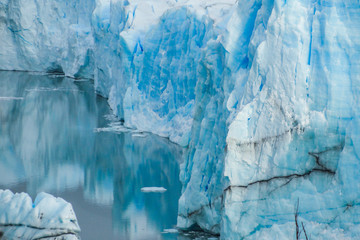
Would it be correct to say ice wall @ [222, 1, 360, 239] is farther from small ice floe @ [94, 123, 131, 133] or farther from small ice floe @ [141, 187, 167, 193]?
small ice floe @ [94, 123, 131, 133]

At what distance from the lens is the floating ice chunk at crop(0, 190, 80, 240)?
585 cm

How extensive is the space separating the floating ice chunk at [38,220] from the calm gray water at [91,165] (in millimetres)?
698

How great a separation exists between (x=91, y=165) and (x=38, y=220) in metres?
4.25

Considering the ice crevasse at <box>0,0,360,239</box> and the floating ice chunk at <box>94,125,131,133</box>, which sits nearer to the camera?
the ice crevasse at <box>0,0,360,239</box>

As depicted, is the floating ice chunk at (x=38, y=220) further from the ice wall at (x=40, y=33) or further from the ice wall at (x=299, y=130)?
the ice wall at (x=40, y=33)

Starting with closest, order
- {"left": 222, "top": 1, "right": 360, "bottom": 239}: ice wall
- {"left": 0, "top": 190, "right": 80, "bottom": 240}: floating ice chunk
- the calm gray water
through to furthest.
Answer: {"left": 222, "top": 1, "right": 360, "bottom": 239}: ice wall
{"left": 0, "top": 190, "right": 80, "bottom": 240}: floating ice chunk
the calm gray water

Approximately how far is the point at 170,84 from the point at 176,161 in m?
2.12

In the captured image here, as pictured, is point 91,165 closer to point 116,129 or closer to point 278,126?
point 116,129

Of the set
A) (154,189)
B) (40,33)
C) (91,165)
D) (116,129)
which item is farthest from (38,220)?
(40,33)

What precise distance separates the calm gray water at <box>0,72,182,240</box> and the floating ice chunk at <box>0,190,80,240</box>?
70 cm

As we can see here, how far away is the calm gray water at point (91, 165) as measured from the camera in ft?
24.3

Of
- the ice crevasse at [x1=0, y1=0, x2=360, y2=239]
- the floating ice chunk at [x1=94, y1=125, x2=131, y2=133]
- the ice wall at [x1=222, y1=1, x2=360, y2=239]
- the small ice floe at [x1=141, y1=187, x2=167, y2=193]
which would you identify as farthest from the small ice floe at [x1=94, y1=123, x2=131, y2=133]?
the ice wall at [x1=222, y1=1, x2=360, y2=239]

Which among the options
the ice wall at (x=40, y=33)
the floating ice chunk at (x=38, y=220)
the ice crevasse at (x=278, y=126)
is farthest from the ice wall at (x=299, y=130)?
the ice wall at (x=40, y=33)

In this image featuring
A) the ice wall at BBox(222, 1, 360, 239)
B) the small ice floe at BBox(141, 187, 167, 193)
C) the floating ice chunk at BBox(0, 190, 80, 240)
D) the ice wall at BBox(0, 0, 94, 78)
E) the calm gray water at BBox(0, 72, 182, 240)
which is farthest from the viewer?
the ice wall at BBox(0, 0, 94, 78)
